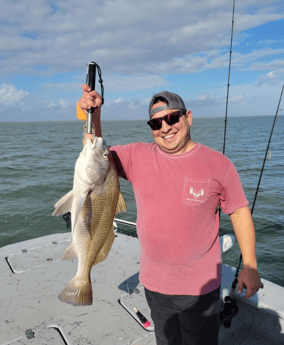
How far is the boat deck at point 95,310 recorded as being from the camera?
11.4 feet

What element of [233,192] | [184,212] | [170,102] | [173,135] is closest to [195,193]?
[184,212]

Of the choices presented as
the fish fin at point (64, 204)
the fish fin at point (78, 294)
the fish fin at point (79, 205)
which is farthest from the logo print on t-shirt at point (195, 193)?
the fish fin at point (78, 294)

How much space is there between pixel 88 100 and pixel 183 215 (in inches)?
51.2

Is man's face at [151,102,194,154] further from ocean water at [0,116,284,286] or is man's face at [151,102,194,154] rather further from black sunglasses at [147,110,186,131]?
ocean water at [0,116,284,286]

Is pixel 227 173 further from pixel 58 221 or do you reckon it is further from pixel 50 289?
pixel 58 221

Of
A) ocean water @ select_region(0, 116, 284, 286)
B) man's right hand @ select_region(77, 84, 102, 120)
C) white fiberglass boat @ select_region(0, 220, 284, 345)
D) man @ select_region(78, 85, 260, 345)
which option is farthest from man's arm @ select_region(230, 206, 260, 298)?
ocean water @ select_region(0, 116, 284, 286)

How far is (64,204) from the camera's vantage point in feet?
7.85

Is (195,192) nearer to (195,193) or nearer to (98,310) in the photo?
(195,193)

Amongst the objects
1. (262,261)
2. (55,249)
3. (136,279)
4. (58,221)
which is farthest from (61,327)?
(58,221)

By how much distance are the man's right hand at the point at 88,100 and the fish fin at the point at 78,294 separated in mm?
1485

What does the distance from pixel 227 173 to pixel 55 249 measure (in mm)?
4059

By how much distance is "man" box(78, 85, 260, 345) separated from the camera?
8.44ft

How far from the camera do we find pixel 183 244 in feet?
8.53

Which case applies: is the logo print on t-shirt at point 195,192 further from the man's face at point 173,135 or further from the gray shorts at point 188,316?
the gray shorts at point 188,316
